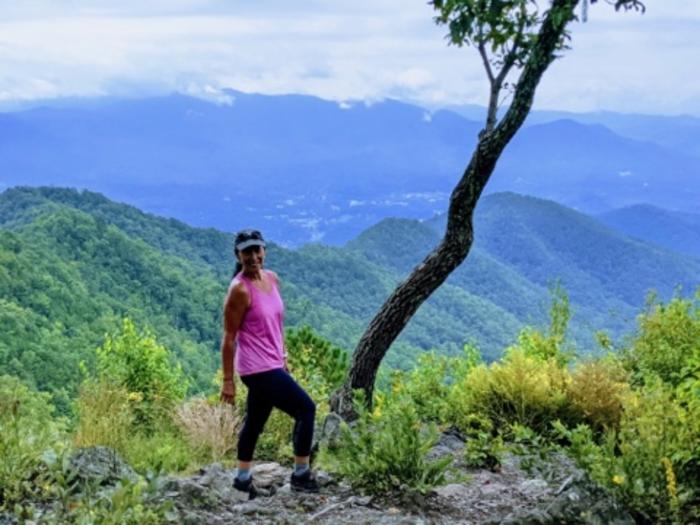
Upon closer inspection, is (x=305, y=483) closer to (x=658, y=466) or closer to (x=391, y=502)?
(x=391, y=502)


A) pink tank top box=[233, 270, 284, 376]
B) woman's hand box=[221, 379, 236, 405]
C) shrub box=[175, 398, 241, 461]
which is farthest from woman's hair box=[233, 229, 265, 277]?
shrub box=[175, 398, 241, 461]

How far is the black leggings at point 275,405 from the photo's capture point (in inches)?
201

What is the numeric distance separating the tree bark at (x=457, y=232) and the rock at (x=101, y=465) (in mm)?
2682

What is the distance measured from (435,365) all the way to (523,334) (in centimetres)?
181

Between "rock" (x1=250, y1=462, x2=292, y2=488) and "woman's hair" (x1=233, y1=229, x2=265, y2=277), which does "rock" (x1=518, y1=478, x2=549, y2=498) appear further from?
"woman's hair" (x1=233, y1=229, x2=265, y2=277)

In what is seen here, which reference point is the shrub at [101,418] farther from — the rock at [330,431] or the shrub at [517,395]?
the shrub at [517,395]

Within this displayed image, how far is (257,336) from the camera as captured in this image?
506cm

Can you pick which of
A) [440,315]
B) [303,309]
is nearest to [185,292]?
[303,309]

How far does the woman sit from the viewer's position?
16.5 ft

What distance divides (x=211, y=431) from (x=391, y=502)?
2.26 metres

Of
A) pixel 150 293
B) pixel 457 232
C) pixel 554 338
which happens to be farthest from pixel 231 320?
pixel 150 293

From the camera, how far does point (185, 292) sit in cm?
5428

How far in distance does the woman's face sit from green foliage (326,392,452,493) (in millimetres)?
1086

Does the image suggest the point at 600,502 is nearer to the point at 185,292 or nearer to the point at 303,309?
the point at 185,292
